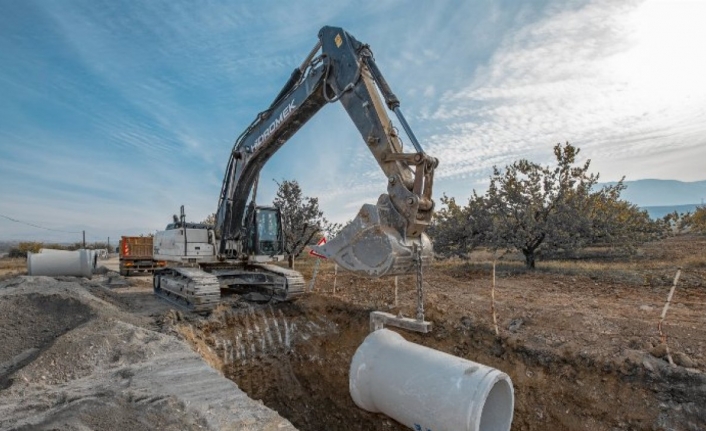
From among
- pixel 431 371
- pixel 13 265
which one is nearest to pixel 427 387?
pixel 431 371

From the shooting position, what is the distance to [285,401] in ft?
24.2

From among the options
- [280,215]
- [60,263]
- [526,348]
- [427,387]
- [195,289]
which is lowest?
[526,348]

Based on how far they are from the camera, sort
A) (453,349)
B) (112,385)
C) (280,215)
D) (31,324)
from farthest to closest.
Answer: (280,215)
(453,349)
(31,324)
(112,385)

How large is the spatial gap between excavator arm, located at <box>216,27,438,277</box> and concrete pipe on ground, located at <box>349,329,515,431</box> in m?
1.00

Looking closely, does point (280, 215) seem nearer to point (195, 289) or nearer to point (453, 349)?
point (195, 289)

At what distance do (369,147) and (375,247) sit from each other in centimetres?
186

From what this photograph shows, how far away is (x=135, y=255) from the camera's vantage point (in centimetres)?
1923

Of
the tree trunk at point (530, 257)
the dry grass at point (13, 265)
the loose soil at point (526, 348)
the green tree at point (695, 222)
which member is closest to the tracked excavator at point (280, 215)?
the loose soil at point (526, 348)

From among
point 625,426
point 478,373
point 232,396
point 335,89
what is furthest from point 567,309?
point 232,396

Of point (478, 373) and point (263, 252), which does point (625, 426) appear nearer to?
point (478, 373)

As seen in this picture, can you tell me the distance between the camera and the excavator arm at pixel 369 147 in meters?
4.80

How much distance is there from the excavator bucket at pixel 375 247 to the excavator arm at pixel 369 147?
0.01 m

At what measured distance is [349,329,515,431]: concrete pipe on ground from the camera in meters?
3.88

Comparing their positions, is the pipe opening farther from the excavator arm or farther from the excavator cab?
the excavator cab
